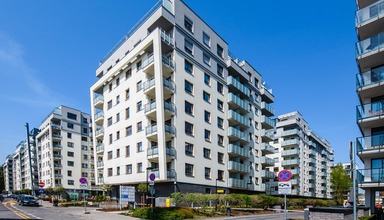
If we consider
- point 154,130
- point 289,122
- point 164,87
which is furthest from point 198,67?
point 289,122

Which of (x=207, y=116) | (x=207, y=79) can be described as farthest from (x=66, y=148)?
(x=207, y=79)

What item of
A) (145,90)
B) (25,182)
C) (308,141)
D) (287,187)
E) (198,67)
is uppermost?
(198,67)

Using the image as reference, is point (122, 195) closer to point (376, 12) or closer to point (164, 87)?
point (164, 87)

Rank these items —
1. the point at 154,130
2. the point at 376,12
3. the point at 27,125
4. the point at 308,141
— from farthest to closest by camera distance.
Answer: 1. the point at 308,141
2. the point at 27,125
3. the point at 154,130
4. the point at 376,12

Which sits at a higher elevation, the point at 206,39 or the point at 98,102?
the point at 206,39

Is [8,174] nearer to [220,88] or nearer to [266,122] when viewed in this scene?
[266,122]

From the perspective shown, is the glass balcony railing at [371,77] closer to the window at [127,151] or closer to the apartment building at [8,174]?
the window at [127,151]

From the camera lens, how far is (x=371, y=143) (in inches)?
891

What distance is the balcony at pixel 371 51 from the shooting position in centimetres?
2223

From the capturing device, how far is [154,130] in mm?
31734

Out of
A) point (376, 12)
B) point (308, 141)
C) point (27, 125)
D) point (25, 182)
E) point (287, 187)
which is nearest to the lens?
point (287, 187)

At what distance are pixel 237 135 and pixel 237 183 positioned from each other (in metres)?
6.87

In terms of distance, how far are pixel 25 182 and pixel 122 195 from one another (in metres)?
104

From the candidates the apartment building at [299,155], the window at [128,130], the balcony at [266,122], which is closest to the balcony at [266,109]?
the balcony at [266,122]
